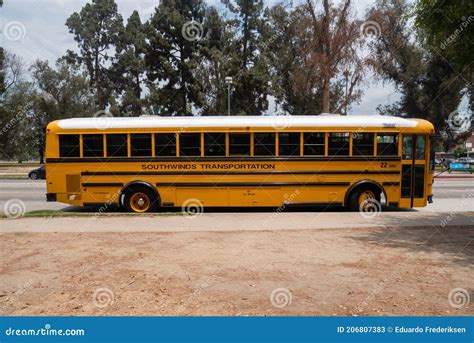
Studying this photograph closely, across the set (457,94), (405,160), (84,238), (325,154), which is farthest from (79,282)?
(457,94)

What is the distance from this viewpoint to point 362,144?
11039mm

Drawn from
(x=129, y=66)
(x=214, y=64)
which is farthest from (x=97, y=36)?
(x=214, y=64)

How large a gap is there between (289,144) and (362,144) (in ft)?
7.00

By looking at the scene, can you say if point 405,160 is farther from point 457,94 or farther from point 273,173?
point 457,94

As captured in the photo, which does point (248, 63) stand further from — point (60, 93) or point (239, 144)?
point (239, 144)

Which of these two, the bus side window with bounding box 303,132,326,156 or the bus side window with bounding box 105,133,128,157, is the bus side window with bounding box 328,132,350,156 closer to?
the bus side window with bounding box 303,132,326,156

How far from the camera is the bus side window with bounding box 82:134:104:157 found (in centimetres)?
1114

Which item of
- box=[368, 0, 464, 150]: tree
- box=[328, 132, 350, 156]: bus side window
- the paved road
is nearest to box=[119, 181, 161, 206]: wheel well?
the paved road

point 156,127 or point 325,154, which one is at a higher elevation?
point 156,127

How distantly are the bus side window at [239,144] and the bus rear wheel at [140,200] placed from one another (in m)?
2.76

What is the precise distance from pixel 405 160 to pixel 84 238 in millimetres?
8810

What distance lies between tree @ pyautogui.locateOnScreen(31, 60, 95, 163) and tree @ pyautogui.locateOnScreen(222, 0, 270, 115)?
1736 centimetres

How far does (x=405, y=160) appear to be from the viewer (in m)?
11.0

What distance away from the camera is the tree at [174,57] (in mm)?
36094
